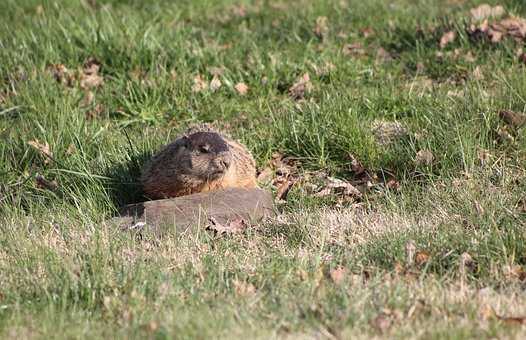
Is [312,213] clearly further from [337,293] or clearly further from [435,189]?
[337,293]

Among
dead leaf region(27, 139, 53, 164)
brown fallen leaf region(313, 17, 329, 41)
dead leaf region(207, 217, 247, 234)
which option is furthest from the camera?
brown fallen leaf region(313, 17, 329, 41)

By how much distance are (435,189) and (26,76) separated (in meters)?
3.89

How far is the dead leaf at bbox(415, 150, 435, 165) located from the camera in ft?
21.3

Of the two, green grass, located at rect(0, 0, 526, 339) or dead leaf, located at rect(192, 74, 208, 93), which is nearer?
green grass, located at rect(0, 0, 526, 339)

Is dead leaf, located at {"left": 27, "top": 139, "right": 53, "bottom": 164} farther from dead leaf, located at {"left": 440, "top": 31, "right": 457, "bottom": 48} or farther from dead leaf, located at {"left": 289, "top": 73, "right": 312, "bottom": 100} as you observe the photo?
dead leaf, located at {"left": 440, "top": 31, "right": 457, "bottom": 48}

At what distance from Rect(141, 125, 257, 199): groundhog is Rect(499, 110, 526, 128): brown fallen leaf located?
1.93 metres

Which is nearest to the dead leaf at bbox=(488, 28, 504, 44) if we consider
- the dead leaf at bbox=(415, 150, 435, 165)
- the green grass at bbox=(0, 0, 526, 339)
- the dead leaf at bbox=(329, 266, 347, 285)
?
the green grass at bbox=(0, 0, 526, 339)

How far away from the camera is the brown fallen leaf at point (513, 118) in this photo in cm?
675

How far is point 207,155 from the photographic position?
602cm

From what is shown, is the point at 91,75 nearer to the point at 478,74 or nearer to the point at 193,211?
the point at 193,211

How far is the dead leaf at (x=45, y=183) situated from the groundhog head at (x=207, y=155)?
106 centimetres

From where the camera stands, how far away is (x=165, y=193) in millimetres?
6289

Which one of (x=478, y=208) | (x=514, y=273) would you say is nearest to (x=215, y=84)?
(x=478, y=208)

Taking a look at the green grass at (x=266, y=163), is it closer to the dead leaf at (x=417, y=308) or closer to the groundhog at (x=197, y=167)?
the dead leaf at (x=417, y=308)
